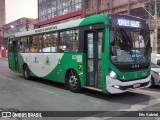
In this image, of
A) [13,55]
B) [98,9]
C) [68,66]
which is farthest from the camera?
[98,9]

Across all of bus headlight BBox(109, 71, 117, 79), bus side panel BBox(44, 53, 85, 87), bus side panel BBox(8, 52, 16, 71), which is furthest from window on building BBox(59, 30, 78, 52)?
bus side panel BBox(8, 52, 16, 71)

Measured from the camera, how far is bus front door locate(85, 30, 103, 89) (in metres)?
9.44

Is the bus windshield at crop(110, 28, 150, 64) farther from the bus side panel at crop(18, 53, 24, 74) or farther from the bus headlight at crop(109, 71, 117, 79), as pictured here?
the bus side panel at crop(18, 53, 24, 74)

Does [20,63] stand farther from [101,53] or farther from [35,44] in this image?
[101,53]

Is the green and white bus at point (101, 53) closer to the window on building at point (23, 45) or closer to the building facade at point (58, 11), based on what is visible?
the window on building at point (23, 45)

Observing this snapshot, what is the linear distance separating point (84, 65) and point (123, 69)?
1.66 metres

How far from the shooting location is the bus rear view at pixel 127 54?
29.2 feet

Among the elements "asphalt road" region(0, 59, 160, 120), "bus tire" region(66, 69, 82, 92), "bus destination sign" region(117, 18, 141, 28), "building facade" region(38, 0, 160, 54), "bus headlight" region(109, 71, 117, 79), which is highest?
"building facade" region(38, 0, 160, 54)

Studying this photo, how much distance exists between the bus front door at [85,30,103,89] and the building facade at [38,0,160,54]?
17869mm

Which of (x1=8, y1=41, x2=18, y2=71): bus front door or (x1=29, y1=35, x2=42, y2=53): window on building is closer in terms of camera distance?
(x1=29, y1=35, x2=42, y2=53): window on building

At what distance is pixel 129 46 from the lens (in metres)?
9.42

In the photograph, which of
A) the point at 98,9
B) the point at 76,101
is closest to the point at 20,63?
the point at 76,101

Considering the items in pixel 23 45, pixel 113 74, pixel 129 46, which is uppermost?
pixel 23 45

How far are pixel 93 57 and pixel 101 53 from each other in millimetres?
617
